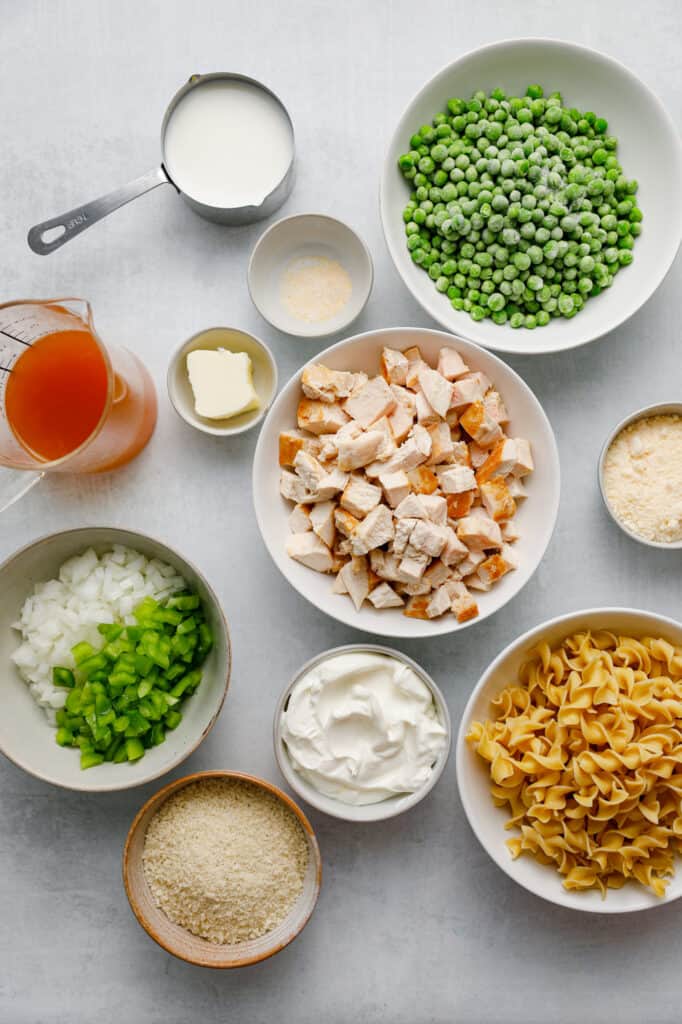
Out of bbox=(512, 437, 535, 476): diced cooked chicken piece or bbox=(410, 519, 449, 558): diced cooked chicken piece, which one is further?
bbox=(512, 437, 535, 476): diced cooked chicken piece

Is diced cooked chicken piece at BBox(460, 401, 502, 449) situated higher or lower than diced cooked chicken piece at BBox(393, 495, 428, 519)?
higher

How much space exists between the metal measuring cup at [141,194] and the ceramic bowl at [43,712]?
36.4 inches

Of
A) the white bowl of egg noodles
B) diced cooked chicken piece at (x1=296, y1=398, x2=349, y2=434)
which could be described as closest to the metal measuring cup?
diced cooked chicken piece at (x1=296, y1=398, x2=349, y2=434)

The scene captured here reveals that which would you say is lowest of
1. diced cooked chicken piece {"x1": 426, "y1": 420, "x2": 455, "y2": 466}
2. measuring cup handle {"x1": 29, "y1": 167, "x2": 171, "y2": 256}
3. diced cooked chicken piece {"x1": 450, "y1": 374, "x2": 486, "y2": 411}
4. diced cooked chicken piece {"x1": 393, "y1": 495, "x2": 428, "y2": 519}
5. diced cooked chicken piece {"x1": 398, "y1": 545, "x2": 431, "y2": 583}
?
diced cooked chicken piece {"x1": 398, "y1": 545, "x2": 431, "y2": 583}

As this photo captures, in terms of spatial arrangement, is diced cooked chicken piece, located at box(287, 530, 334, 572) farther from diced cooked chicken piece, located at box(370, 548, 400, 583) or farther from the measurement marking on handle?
the measurement marking on handle

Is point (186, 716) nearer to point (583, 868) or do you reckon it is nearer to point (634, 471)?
point (583, 868)

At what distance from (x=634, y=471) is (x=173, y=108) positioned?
1.81 meters

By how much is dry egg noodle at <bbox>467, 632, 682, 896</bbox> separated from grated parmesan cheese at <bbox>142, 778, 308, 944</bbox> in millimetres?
638

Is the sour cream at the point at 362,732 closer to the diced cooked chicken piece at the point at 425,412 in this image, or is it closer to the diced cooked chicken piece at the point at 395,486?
the diced cooked chicken piece at the point at 395,486

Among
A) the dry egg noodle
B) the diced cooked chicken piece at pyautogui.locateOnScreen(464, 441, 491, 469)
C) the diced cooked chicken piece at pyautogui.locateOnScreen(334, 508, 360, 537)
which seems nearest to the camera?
the dry egg noodle

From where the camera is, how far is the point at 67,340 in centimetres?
239

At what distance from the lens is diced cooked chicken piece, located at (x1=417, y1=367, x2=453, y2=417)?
2.39 metres

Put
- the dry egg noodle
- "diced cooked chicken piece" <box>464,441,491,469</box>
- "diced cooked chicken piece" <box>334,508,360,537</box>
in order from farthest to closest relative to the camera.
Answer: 1. "diced cooked chicken piece" <box>464,441,491,469</box>
2. "diced cooked chicken piece" <box>334,508,360,537</box>
3. the dry egg noodle

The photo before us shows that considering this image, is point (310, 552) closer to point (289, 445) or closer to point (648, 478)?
point (289, 445)
